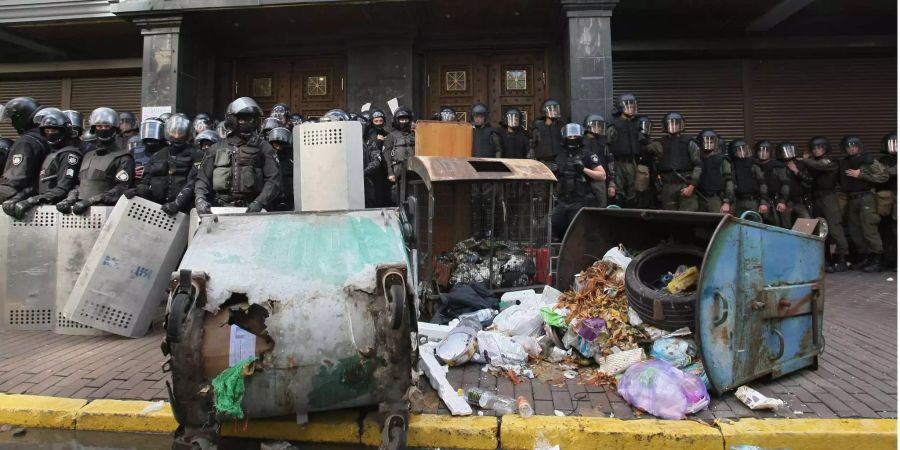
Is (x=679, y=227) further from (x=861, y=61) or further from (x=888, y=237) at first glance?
(x=861, y=61)

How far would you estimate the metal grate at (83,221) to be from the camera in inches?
201

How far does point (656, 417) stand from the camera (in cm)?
304

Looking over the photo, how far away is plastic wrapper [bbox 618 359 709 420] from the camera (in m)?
3.01

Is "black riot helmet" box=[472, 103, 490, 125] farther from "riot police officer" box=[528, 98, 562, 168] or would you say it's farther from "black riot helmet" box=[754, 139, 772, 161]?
"black riot helmet" box=[754, 139, 772, 161]

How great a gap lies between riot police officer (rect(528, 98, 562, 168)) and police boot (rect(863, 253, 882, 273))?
19.3 feet

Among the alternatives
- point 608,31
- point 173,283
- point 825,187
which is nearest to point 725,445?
point 173,283

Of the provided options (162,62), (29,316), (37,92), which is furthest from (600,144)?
(37,92)

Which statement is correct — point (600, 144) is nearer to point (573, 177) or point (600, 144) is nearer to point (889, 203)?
point (573, 177)

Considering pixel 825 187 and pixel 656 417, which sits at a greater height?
pixel 825 187

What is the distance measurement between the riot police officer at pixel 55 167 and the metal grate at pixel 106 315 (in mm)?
1503

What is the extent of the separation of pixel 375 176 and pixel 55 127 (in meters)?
4.14

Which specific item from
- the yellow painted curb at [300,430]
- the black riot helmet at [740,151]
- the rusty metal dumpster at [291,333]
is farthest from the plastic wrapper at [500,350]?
the black riot helmet at [740,151]

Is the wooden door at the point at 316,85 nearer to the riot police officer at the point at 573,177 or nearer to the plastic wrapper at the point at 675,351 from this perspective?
the riot police officer at the point at 573,177

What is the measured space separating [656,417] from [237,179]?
183 inches
